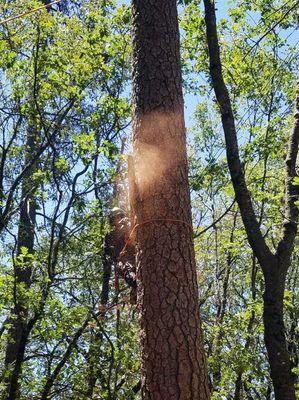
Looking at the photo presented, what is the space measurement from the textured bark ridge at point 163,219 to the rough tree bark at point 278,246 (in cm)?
188

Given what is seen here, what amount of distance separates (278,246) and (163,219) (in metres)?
2.16

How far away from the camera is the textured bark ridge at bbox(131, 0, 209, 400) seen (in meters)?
2.45

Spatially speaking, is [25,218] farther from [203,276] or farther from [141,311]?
[141,311]

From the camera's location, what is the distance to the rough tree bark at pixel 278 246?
164 inches

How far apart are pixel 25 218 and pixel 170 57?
21.8 ft

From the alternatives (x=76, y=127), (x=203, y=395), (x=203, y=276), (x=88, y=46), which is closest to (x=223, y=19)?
(x=88, y=46)

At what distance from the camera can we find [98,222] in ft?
22.0

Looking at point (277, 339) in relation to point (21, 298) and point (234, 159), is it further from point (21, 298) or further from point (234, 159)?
point (21, 298)

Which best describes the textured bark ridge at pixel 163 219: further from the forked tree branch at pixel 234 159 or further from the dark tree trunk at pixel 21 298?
the dark tree trunk at pixel 21 298

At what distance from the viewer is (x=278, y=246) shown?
14.8 ft

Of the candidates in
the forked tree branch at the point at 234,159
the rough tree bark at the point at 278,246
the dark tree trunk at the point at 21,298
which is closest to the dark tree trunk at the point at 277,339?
the rough tree bark at the point at 278,246

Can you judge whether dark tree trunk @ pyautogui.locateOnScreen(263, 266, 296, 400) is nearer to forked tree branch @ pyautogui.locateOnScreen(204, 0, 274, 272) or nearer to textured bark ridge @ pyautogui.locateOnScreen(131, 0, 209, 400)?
forked tree branch @ pyautogui.locateOnScreen(204, 0, 274, 272)

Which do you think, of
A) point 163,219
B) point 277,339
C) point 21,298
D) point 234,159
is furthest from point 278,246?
point 21,298

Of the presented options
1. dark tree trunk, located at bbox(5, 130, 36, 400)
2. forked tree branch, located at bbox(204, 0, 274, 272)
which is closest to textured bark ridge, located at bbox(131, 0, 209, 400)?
forked tree branch, located at bbox(204, 0, 274, 272)
